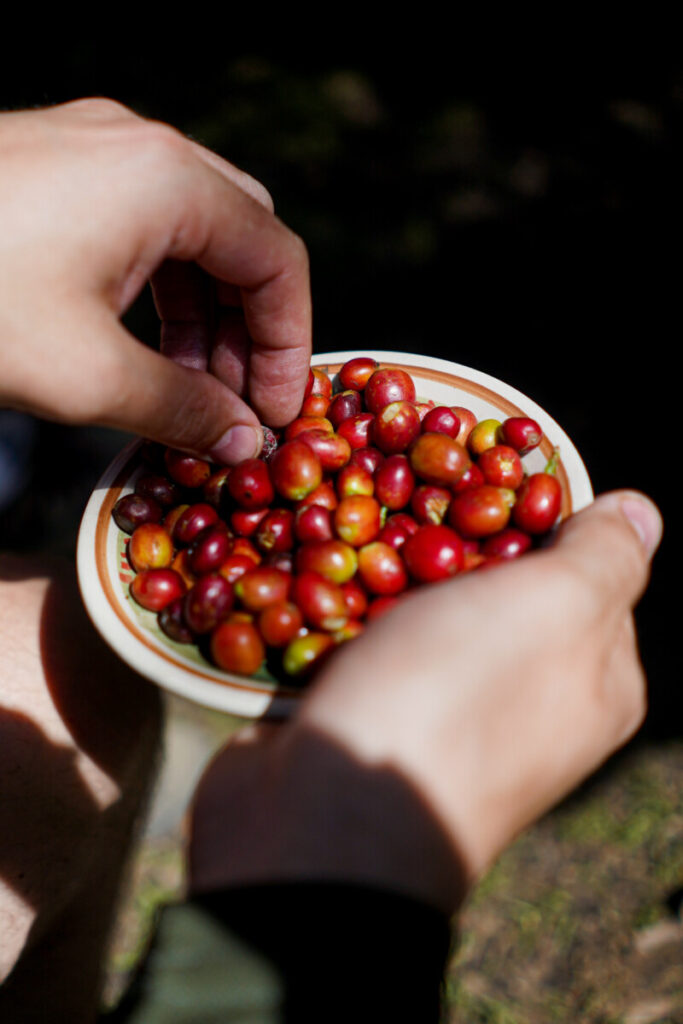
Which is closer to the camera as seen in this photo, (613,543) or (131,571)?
(613,543)

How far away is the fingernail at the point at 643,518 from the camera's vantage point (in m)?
1.97

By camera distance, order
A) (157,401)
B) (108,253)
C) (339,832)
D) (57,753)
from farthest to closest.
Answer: (57,753), (157,401), (108,253), (339,832)

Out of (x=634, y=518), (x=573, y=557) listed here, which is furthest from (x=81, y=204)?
(x=634, y=518)

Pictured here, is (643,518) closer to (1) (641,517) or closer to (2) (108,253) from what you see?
(1) (641,517)

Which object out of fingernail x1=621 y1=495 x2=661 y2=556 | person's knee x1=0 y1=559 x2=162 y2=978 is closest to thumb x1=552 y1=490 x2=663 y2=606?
fingernail x1=621 y1=495 x2=661 y2=556

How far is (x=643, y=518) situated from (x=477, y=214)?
13.7 ft

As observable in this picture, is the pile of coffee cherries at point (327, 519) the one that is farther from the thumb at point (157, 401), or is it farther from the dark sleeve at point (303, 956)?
the dark sleeve at point (303, 956)

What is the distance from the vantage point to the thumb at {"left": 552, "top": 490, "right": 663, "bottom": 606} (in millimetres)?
1749

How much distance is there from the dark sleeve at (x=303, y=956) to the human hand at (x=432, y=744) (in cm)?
5

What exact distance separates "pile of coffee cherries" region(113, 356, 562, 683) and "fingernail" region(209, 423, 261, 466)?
1.6 inches

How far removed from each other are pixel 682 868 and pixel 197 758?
7.44 feet

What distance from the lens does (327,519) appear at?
2.28 meters

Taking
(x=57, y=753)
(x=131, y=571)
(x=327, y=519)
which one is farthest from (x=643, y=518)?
(x=57, y=753)

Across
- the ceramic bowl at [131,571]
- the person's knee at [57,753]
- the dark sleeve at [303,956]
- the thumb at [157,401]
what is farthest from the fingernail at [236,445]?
the dark sleeve at [303,956]
